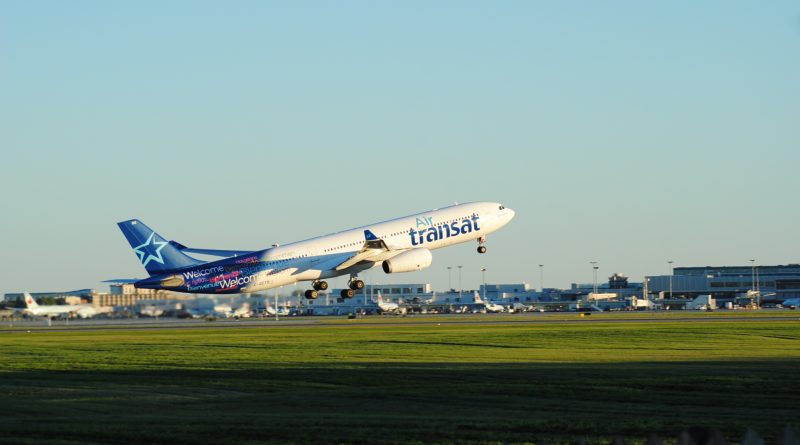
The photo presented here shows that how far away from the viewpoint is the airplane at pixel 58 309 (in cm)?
11015

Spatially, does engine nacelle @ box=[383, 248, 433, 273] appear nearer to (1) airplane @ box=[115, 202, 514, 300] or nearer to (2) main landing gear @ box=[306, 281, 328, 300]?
(1) airplane @ box=[115, 202, 514, 300]

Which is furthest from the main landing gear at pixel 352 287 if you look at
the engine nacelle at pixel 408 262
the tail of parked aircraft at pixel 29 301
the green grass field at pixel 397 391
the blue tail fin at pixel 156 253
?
the tail of parked aircraft at pixel 29 301

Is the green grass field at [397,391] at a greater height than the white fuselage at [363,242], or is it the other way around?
the white fuselage at [363,242]

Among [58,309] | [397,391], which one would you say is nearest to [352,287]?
[58,309]

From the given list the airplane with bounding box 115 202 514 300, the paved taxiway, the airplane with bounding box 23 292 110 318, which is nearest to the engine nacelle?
the airplane with bounding box 115 202 514 300

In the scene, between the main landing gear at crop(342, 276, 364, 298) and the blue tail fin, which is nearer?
the blue tail fin

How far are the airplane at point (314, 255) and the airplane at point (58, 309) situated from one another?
766 inches

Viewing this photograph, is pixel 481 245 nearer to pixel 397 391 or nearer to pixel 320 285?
pixel 320 285

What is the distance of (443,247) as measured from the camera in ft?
310

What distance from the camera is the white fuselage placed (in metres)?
88.2

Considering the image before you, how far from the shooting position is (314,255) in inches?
3529

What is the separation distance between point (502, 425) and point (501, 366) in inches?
740

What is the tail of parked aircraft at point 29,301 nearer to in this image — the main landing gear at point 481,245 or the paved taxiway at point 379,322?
the paved taxiway at point 379,322

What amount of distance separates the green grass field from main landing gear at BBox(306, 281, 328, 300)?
30740 mm
